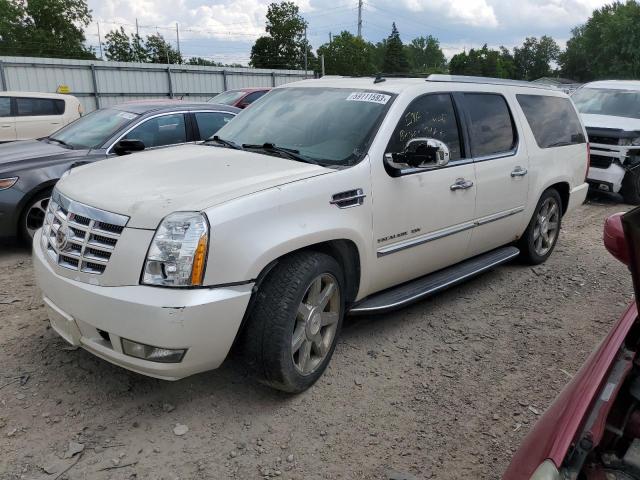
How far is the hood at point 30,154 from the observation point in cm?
555

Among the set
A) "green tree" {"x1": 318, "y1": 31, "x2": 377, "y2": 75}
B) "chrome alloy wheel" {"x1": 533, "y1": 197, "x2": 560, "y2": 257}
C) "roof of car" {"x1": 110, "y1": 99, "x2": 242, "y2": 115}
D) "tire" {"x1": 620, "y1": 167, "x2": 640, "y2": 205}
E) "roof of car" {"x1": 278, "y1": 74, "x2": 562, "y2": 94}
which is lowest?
"tire" {"x1": 620, "y1": 167, "x2": 640, "y2": 205}

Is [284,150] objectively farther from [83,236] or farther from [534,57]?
[534,57]

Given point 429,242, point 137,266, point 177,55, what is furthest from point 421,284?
point 177,55

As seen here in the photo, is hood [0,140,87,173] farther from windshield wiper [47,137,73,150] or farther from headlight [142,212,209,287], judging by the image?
headlight [142,212,209,287]

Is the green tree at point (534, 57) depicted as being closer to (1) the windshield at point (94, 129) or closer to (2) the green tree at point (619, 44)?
(2) the green tree at point (619, 44)

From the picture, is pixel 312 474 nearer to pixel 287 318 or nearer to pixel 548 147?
pixel 287 318

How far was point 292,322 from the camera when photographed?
2982 millimetres

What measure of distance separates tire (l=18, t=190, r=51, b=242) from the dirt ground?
3.88 feet

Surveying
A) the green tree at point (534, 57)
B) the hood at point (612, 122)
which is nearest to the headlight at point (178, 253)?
the hood at point (612, 122)

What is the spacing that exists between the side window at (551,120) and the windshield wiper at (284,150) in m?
2.56

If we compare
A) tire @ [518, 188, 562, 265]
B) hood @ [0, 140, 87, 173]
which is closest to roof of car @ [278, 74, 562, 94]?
tire @ [518, 188, 562, 265]

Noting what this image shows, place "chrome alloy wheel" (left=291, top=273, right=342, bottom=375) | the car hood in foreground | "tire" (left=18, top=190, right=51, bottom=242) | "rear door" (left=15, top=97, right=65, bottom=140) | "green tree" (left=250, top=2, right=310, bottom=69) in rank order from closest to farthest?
the car hood in foreground < "chrome alloy wheel" (left=291, top=273, right=342, bottom=375) < "tire" (left=18, top=190, right=51, bottom=242) < "rear door" (left=15, top=97, right=65, bottom=140) < "green tree" (left=250, top=2, right=310, bottom=69)

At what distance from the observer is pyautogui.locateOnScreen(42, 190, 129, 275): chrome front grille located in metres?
2.78

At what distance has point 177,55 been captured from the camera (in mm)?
64688
